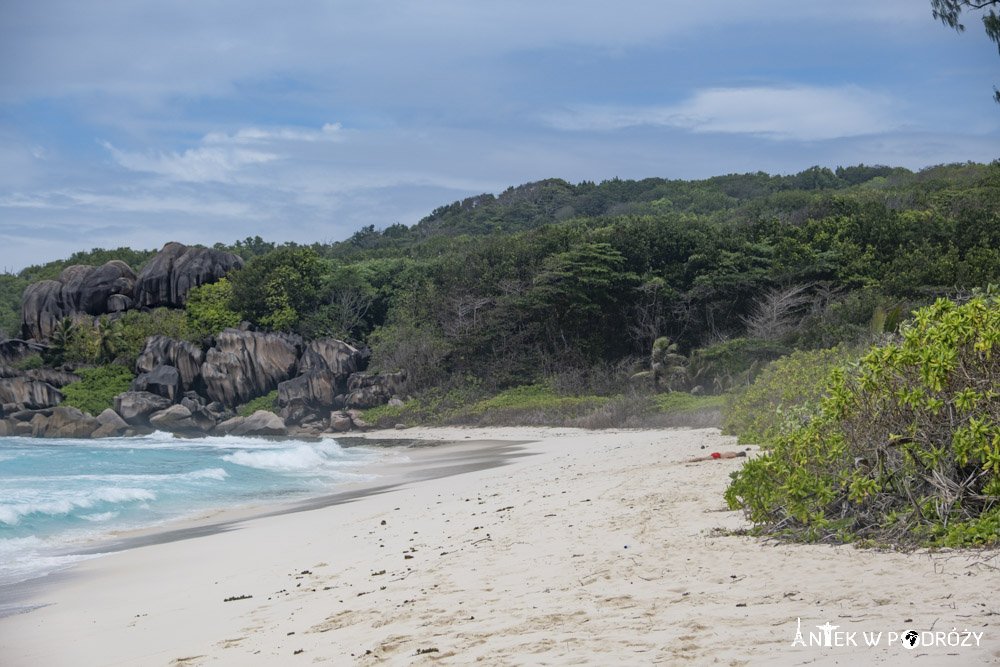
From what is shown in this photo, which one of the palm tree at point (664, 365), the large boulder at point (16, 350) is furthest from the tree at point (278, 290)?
the palm tree at point (664, 365)

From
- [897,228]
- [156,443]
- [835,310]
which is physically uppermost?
[897,228]

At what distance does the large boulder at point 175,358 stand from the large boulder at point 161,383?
543 mm

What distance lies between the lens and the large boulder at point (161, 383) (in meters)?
33.5

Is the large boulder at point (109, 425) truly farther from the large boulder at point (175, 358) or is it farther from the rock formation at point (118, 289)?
the rock formation at point (118, 289)

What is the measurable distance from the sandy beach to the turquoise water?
173 cm

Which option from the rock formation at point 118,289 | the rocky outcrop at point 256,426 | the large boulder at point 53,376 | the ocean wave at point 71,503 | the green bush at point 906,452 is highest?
the rock formation at point 118,289

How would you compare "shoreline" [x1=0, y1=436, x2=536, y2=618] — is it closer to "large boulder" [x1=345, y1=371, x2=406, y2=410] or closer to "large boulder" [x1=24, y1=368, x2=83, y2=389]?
"large boulder" [x1=345, y1=371, x2=406, y2=410]

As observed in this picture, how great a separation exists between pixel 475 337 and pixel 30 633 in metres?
26.3

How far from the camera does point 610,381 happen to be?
92.1ft

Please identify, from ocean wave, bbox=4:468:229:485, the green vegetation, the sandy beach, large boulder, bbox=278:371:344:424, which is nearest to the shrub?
large boulder, bbox=278:371:344:424

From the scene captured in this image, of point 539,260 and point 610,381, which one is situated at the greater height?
point 539,260

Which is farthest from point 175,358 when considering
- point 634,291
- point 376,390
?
point 634,291

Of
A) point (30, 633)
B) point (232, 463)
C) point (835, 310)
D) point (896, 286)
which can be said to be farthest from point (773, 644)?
point (896, 286)

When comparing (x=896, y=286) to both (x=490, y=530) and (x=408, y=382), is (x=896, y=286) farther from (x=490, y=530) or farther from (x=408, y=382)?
(x=490, y=530)
